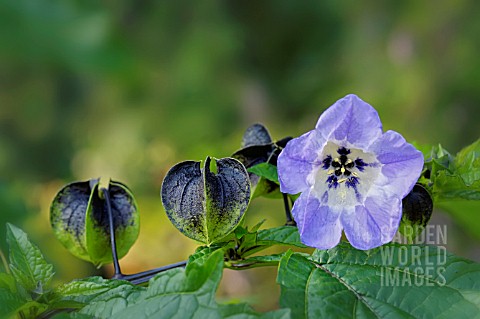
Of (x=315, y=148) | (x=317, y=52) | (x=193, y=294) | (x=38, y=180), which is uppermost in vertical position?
(x=317, y=52)

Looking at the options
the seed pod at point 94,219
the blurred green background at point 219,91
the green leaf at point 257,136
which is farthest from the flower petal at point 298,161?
the blurred green background at point 219,91

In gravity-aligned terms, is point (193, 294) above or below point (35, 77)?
below

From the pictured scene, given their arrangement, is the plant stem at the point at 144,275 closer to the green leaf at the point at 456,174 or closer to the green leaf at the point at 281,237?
the green leaf at the point at 281,237

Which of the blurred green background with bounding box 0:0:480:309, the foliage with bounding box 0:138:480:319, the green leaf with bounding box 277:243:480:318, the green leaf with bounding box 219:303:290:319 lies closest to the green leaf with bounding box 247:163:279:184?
the foliage with bounding box 0:138:480:319

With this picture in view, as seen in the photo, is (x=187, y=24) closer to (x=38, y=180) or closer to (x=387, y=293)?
(x=38, y=180)

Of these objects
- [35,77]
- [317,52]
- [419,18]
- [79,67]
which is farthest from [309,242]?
[35,77]

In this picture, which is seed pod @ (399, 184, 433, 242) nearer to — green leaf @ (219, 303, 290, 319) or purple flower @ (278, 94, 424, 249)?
purple flower @ (278, 94, 424, 249)
